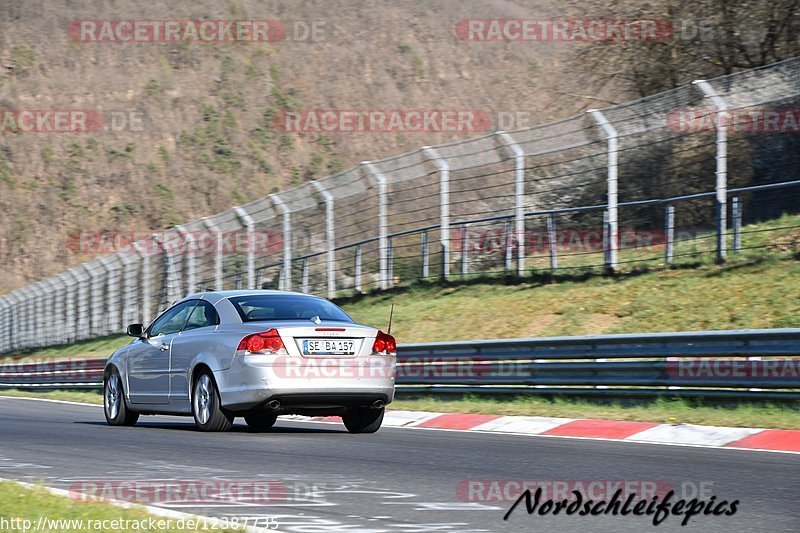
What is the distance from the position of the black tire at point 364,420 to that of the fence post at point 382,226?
10618mm

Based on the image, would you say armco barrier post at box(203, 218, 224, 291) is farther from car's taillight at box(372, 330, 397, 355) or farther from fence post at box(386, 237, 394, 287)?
car's taillight at box(372, 330, 397, 355)

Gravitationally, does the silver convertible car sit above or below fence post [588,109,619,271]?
below

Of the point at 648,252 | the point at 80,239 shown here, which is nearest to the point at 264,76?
the point at 80,239

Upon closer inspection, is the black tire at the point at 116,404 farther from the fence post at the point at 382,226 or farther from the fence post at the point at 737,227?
the fence post at the point at 382,226

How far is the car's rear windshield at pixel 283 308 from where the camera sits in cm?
1194

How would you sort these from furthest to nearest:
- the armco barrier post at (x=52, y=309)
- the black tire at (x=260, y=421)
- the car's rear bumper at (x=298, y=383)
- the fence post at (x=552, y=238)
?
the armco barrier post at (x=52, y=309) → the fence post at (x=552, y=238) → the black tire at (x=260, y=421) → the car's rear bumper at (x=298, y=383)

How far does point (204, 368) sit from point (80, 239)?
58.6 meters

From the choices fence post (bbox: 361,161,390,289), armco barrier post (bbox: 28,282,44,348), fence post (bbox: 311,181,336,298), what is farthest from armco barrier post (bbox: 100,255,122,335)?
fence post (bbox: 361,161,390,289)

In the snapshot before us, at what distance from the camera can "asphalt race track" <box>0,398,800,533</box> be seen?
20.6 feet

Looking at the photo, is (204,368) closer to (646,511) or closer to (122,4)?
(646,511)

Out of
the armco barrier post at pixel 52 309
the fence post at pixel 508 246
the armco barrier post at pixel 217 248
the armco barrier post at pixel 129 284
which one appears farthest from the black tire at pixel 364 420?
the armco barrier post at pixel 52 309

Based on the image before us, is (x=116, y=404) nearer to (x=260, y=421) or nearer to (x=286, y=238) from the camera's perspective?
(x=260, y=421)

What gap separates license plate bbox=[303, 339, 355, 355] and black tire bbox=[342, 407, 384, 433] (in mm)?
882

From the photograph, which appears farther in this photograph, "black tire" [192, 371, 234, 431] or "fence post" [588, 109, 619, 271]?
"fence post" [588, 109, 619, 271]
